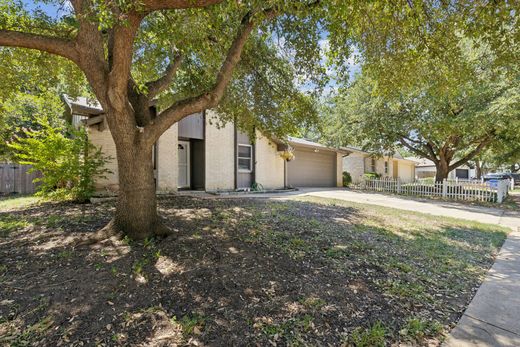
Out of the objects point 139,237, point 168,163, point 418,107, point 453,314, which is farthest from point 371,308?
point 418,107

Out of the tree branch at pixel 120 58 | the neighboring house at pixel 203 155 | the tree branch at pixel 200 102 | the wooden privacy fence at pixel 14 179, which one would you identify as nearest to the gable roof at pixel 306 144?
the neighboring house at pixel 203 155

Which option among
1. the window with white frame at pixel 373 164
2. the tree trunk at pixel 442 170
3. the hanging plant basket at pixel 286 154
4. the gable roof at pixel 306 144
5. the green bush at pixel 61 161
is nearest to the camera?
the green bush at pixel 61 161

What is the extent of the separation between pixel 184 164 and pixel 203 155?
111 centimetres

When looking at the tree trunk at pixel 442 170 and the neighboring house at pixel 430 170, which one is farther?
the neighboring house at pixel 430 170

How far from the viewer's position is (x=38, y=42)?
12.2 feet

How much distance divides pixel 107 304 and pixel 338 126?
1552 cm

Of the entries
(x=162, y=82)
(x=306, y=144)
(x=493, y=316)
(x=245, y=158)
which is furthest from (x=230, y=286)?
(x=306, y=144)

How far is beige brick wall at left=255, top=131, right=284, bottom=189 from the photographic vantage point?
44.5 feet

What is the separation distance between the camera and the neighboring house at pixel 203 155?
8812 millimetres

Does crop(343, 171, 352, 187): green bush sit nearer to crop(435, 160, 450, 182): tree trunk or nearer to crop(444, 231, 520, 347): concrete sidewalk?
crop(435, 160, 450, 182): tree trunk

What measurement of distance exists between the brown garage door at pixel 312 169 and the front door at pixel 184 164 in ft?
22.7

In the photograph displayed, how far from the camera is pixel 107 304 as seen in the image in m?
2.55

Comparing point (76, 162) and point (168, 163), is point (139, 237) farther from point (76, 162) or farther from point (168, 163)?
point (168, 163)

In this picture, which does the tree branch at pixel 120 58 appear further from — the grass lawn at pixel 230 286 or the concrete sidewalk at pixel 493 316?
the concrete sidewalk at pixel 493 316
